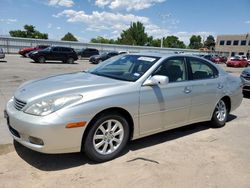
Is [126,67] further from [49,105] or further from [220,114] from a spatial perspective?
[220,114]

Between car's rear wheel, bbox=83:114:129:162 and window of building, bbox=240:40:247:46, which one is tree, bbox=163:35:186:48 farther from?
car's rear wheel, bbox=83:114:129:162

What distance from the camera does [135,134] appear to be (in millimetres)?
4156

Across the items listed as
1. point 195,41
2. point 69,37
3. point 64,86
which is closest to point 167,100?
point 64,86

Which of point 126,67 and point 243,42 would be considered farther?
point 243,42

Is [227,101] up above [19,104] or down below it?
below

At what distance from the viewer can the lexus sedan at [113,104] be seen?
3.39m

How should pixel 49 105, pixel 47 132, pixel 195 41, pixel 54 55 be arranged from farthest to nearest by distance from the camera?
pixel 195 41, pixel 54 55, pixel 49 105, pixel 47 132

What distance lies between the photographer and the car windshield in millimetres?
4365

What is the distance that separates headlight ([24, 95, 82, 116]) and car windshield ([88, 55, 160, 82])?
1.09m

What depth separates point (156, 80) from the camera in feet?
13.6

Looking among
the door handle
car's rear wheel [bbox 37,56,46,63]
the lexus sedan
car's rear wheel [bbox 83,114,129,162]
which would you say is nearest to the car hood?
the lexus sedan

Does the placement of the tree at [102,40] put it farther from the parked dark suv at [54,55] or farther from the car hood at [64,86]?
the car hood at [64,86]

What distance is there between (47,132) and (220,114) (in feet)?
12.8

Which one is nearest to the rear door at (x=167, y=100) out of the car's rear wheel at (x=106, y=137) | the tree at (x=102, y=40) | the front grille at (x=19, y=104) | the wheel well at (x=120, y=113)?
the wheel well at (x=120, y=113)
